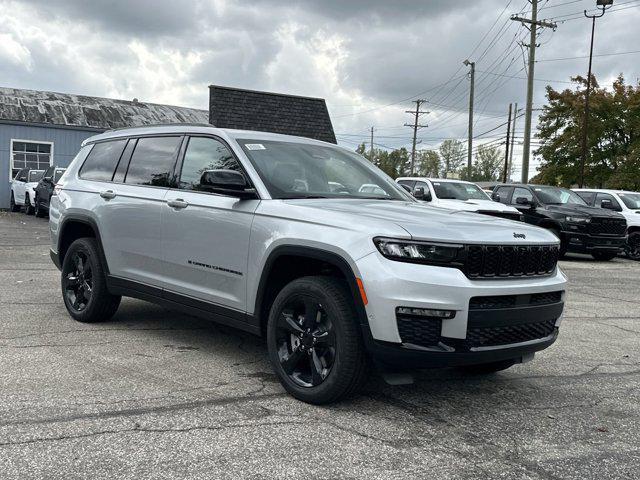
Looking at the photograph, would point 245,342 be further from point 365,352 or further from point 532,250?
point 532,250

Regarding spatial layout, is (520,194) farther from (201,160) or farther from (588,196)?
(201,160)

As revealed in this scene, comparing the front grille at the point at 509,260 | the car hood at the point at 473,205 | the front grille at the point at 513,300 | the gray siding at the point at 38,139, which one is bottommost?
the front grille at the point at 513,300

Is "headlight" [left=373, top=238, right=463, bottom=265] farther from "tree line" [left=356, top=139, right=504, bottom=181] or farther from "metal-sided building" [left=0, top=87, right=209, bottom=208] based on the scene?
"tree line" [left=356, top=139, right=504, bottom=181]

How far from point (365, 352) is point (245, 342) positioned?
209cm

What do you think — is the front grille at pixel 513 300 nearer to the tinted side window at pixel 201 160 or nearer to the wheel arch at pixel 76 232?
the tinted side window at pixel 201 160

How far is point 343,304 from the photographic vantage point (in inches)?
161

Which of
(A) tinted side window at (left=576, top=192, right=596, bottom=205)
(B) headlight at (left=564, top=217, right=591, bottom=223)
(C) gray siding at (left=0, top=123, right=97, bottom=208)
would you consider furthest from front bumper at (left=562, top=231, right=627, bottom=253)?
(C) gray siding at (left=0, top=123, right=97, bottom=208)

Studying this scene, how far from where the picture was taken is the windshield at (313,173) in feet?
16.3

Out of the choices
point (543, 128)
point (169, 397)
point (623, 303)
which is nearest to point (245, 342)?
point (169, 397)

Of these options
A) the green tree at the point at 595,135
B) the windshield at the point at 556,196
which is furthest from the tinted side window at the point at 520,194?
the green tree at the point at 595,135

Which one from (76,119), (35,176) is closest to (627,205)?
(35,176)

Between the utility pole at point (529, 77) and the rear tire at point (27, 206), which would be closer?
the rear tire at point (27, 206)

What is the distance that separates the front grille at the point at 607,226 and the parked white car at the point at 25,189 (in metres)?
17.7

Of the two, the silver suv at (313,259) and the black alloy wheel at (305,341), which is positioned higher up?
the silver suv at (313,259)
